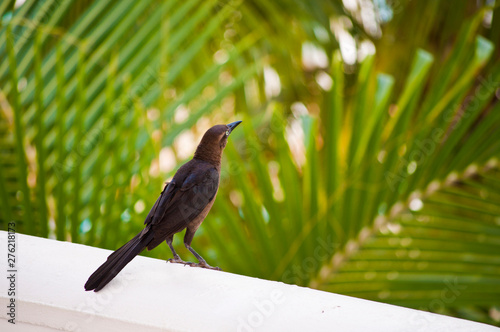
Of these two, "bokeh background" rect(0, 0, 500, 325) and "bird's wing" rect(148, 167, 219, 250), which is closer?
"bird's wing" rect(148, 167, 219, 250)

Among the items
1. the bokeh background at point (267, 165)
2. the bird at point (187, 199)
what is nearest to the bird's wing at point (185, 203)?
the bird at point (187, 199)

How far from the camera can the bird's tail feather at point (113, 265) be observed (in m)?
0.70

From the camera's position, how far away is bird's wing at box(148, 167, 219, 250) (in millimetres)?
805

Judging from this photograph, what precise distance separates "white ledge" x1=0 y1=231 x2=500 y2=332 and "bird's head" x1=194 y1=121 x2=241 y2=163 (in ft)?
0.65

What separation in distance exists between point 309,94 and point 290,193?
1449 mm

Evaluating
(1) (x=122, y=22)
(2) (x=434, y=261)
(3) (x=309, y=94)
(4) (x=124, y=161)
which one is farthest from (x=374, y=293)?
(3) (x=309, y=94)

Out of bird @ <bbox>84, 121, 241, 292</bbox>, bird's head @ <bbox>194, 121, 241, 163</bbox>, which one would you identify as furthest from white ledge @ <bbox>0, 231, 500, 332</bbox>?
bird's head @ <bbox>194, 121, 241, 163</bbox>

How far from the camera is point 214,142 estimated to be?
0.89 m

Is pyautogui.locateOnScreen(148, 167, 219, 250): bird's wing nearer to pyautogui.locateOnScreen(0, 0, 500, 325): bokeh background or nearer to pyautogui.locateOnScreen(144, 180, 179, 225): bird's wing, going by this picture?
pyautogui.locateOnScreen(144, 180, 179, 225): bird's wing

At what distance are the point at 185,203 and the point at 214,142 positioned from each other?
0.38 feet

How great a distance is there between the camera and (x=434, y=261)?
1.32 metres

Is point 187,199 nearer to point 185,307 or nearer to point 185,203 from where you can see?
point 185,203

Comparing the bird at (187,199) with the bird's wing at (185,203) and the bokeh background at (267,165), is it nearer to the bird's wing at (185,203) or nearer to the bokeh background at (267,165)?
the bird's wing at (185,203)

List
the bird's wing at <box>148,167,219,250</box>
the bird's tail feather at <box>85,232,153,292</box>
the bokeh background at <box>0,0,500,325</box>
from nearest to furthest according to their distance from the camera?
1. the bird's tail feather at <box>85,232,153,292</box>
2. the bird's wing at <box>148,167,219,250</box>
3. the bokeh background at <box>0,0,500,325</box>
